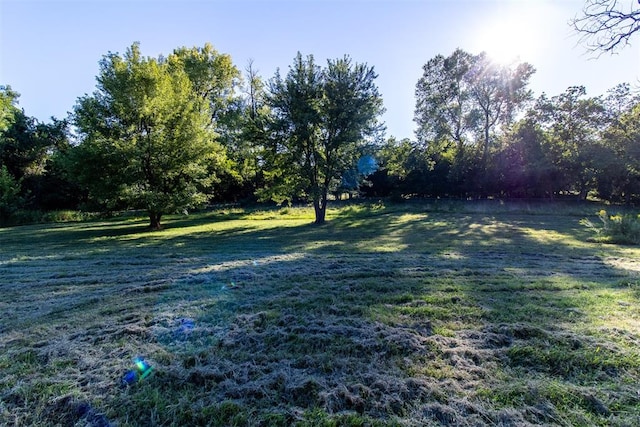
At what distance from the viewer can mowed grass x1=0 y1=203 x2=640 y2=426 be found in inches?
77.7

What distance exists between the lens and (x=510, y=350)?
2607 millimetres

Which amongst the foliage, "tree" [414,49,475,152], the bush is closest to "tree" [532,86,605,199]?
"tree" [414,49,475,152]

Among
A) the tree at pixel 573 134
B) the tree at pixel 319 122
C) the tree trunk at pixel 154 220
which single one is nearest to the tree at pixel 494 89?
the tree at pixel 573 134

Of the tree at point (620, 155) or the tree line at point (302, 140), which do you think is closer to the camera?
the tree line at point (302, 140)

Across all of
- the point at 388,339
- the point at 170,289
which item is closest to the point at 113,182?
the point at 170,289

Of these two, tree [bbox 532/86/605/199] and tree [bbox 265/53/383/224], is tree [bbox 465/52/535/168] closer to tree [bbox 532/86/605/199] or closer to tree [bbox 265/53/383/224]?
tree [bbox 532/86/605/199]

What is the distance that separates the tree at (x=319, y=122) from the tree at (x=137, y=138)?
14.1 feet

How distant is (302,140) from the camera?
1595 cm

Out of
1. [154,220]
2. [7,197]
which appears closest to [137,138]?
[154,220]

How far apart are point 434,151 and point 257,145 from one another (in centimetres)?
1751

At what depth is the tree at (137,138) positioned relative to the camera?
1288cm

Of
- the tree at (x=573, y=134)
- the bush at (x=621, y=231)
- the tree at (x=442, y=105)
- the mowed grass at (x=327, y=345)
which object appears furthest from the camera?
the tree at (x=442, y=105)

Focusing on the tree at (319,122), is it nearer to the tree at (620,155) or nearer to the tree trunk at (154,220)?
the tree trunk at (154,220)

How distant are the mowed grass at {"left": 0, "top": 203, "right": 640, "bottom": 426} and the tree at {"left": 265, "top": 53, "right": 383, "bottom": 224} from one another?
11002 millimetres
